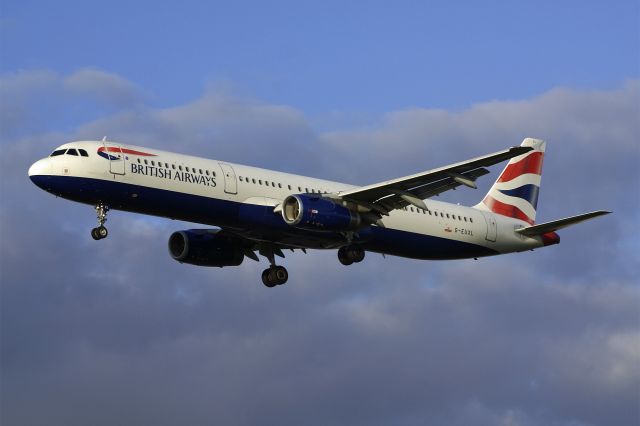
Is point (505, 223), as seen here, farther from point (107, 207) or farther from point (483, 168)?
point (107, 207)

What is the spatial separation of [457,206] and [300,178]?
32.3 feet

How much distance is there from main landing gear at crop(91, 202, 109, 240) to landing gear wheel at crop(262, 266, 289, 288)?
458 inches

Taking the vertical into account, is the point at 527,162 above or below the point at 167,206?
above

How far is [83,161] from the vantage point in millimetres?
58062

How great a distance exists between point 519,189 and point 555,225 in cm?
694

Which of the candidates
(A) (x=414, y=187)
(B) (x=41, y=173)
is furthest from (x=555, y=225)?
(B) (x=41, y=173)

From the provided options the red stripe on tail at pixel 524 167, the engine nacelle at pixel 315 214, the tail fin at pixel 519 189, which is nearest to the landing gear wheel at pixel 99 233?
the engine nacelle at pixel 315 214

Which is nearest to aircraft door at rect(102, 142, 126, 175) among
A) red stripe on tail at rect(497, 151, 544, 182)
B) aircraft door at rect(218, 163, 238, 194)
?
aircraft door at rect(218, 163, 238, 194)

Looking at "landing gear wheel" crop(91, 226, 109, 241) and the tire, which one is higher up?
the tire

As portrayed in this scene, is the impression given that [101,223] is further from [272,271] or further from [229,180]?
[272,271]

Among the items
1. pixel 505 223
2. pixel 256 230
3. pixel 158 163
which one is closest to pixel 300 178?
pixel 256 230

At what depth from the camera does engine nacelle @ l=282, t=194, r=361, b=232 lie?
59.5 meters

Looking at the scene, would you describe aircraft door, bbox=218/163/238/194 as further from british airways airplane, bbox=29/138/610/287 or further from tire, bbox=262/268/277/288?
tire, bbox=262/268/277/288

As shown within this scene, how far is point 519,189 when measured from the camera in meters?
73.4
